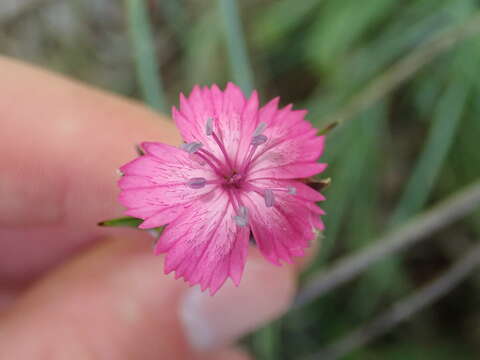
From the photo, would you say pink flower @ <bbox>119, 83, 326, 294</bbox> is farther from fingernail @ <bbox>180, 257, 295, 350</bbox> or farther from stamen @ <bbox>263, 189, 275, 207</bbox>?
fingernail @ <bbox>180, 257, 295, 350</bbox>

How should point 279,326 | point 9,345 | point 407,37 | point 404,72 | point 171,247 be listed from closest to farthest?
1. point 171,247
2. point 9,345
3. point 404,72
4. point 407,37
5. point 279,326

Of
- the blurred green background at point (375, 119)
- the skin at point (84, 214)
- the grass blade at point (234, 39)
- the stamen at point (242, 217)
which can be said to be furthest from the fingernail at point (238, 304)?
the stamen at point (242, 217)

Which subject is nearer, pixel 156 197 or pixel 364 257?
pixel 156 197

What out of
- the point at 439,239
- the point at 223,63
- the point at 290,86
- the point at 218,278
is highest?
the point at 223,63

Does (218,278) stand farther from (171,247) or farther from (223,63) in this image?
(223,63)

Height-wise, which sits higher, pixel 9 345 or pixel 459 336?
pixel 9 345

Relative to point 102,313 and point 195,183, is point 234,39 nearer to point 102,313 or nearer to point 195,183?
point 195,183

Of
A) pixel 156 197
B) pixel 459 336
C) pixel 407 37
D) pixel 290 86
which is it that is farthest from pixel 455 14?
pixel 156 197

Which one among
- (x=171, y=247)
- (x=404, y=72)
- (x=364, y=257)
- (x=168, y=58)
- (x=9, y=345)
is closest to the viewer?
(x=171, y=247)
